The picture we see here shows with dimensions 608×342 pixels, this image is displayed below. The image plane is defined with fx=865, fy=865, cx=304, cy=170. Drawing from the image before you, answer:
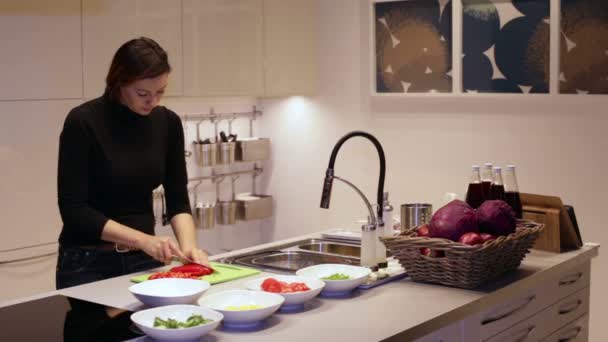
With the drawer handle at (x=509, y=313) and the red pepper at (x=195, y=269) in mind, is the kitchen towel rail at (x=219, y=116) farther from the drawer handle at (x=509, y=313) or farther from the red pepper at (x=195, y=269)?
the drawer handle at (x=509, y=313)

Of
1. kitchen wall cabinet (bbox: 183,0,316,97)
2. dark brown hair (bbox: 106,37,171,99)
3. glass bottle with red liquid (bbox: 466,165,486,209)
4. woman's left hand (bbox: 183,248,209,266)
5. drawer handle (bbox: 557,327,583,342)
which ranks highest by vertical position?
kitchen wall cabinet (bbox: 183,0,316,97)

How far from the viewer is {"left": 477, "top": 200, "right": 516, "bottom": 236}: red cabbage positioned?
2.62 metres

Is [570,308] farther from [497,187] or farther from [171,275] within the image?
[171,275]

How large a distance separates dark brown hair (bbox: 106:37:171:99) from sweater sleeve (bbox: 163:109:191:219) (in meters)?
0.26

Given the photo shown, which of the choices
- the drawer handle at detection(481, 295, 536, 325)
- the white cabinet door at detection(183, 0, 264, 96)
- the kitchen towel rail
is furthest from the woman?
the kitchen towel rail

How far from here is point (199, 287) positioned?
229cm

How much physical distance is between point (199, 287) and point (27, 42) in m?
1.83

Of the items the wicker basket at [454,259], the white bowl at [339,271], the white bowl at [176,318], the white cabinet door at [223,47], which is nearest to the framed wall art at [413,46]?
the white cabinet door at [223,47]

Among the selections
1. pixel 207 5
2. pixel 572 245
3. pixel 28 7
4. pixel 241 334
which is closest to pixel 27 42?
pixel 28 7

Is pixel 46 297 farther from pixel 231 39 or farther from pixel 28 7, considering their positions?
pixel 231 39

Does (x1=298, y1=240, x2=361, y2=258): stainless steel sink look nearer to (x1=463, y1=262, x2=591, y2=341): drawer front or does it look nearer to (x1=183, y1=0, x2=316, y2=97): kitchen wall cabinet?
(x1=463, y1=262, x2=591, y2=341): drawer front

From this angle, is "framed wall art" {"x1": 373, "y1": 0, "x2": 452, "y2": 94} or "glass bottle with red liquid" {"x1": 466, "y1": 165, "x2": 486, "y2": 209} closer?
"glass bottle with red liquid" {"x1": 466, "y1": 165, "x2": 486, "y2": 209}

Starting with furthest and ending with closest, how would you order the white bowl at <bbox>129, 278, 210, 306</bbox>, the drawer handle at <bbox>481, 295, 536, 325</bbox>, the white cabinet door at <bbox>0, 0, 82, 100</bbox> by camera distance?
the white cabinet door at <bbox>0, 0, 82, 100</bbox> < the drawer handle at <bbox>481, 295, 536, 325</bbox> < the white bowl at <bbox>129, 278, 210, 306</bbox>

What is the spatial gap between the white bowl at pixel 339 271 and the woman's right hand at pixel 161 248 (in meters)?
0.37
